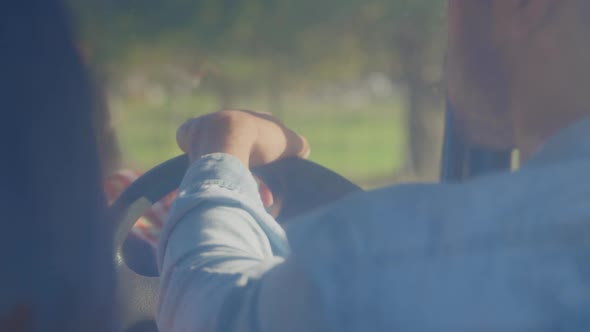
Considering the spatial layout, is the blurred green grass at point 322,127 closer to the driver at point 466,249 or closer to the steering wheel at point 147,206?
the steering wheel at point 147,206

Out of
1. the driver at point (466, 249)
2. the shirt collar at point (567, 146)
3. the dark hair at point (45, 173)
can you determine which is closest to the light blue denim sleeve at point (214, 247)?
the driver at point (466, 249)

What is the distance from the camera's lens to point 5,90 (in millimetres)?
898

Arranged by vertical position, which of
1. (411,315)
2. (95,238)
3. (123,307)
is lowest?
(123,307)

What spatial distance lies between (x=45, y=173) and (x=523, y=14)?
0.63 meters

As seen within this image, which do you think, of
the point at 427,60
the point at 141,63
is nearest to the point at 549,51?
the point at 427,60

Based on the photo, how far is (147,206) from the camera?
43.0 inches

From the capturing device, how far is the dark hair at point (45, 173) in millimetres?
902

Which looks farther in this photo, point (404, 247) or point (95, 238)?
point (95, 238)

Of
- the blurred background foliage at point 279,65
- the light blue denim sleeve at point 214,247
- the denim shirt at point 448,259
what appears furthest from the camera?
the blurred background foliage at point 279,65

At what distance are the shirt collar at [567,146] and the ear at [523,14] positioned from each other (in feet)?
0.40

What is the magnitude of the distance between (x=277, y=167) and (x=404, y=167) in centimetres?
24

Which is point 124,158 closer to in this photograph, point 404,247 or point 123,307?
point 123,307

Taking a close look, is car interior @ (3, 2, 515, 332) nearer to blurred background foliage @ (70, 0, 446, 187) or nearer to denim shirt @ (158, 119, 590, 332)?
blurred background foliage @ (70, 0, 446, 187)

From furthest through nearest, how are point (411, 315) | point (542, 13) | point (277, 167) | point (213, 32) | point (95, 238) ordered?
point (277, 167), point (95, 238), point (213, 32), point (542, 13), point (411, 315)
